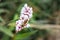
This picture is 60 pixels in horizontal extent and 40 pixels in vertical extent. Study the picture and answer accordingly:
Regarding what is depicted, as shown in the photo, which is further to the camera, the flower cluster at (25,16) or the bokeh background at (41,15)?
the bokeh background at (41,15)

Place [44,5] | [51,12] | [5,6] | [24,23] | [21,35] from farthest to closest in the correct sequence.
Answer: [51,12] < [44,5] < [5,6] < [21,35] < [24,23]

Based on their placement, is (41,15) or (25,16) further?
(41,15)

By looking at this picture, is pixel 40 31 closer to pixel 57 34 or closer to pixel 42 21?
pixel 42 21

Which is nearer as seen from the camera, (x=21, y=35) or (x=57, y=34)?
(x=21, y=35)

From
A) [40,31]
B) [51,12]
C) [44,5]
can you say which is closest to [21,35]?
[40,31]

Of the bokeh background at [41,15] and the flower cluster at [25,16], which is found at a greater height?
the flower cluster at [25,16]

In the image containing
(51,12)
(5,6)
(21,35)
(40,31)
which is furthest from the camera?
(51,12)

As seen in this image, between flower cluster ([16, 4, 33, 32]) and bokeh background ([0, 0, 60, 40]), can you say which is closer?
flower cluster ([16, 4, 33, 32])

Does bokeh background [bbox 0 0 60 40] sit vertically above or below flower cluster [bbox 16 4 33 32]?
below

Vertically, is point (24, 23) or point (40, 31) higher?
point (24, 23)

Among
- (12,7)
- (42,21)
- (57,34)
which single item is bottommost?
(57,34)

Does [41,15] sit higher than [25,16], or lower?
lower
